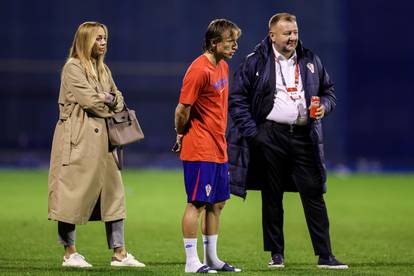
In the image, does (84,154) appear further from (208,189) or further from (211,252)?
(211,252)

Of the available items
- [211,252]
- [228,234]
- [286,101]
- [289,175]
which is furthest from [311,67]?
[228,234]

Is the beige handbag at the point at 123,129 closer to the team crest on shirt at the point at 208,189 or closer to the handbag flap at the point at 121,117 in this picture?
the handbag flap at the point at 121,117

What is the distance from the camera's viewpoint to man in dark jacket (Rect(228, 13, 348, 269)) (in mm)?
8195

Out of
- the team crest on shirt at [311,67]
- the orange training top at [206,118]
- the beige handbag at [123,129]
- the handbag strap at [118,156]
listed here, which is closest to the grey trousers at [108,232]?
the handbag strap at [118,156]

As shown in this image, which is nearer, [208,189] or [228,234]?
[208,189]

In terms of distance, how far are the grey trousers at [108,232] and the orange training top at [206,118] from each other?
1.12m

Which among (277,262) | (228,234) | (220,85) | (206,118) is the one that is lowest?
(228,234)

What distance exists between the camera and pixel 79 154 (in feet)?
26.6

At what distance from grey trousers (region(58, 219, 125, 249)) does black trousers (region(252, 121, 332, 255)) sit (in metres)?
1.20

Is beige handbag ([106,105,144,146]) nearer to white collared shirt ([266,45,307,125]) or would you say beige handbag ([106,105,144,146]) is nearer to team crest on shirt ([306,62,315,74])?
white collared shirt ([266,45,307,125])

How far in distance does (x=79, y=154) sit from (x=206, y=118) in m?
1.19

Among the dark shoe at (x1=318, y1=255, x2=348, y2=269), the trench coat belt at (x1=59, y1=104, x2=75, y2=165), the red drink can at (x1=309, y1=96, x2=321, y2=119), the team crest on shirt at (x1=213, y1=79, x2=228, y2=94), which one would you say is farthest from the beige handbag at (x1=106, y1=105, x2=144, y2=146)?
the dark shoe at (x1=318, y1=255, x2=348, y2=269)

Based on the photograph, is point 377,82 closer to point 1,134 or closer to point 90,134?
point 1,134

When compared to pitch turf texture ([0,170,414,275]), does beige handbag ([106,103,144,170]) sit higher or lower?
higher
